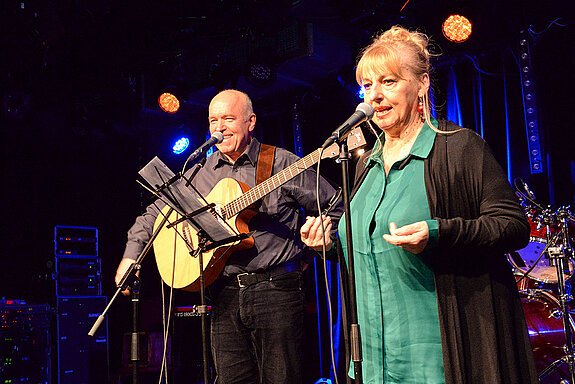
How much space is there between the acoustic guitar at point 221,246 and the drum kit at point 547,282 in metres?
2.36

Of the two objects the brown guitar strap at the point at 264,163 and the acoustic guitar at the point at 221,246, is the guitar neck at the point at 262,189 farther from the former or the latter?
the brown guitar strap at the point at 264,163

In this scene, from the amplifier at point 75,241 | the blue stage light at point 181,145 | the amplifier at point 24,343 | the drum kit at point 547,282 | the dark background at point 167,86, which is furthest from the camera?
the blue stage light at point 181,145

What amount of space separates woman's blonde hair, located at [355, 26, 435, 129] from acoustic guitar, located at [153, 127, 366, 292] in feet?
2.68

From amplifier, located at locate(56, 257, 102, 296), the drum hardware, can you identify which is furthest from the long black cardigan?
amplifier, located at locate(56, 257, 102, 296)

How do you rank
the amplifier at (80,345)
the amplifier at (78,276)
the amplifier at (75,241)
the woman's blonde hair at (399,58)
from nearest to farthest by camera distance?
the woman's blonde hair at (399,58) < the amplifier at (80,345) < the amplifier at (78,276) < the amplifier at (75,241)

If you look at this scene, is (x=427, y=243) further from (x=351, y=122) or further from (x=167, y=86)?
(x=167, y=86)

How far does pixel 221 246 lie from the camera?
3.19m

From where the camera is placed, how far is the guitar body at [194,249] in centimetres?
322

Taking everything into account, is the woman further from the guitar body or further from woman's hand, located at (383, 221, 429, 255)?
the guitar body

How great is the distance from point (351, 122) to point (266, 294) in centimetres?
154

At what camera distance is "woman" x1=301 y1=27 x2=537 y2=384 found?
158 centimetres

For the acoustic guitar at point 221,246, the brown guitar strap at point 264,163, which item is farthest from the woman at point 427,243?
the brown guitar strap at point 264,163

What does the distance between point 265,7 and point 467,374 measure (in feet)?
15.7

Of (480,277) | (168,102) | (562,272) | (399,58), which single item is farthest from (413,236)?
(168,102)
